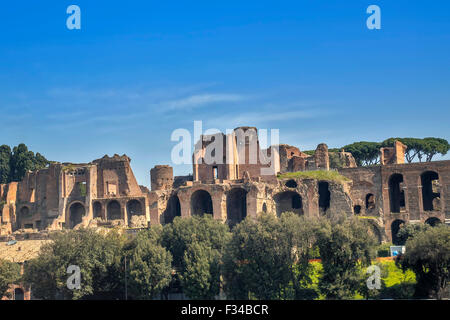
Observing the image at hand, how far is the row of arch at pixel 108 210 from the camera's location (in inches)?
2475

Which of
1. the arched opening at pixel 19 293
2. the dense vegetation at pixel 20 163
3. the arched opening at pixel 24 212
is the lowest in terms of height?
the arched opening at pixel 19 293

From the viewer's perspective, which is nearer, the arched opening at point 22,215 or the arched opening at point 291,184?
the arched opening at point 291,184

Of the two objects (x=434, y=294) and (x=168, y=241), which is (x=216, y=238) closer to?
(x=168, y=241)

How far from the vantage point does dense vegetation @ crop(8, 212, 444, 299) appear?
3831cm

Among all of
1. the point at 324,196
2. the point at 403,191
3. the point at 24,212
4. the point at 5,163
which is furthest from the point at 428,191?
the point at 5,163

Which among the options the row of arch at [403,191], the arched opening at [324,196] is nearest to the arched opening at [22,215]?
the arched opening at [324,196]

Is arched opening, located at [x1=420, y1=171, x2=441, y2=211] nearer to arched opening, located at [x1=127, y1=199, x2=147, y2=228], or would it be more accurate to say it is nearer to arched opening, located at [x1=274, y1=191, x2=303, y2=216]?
arched opening, located at [x1=274, y1=191, x2=303, y2=216]

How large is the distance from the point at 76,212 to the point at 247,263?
31.9m

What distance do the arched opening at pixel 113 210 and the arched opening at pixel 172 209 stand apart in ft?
19.5

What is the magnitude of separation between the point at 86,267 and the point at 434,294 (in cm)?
2283

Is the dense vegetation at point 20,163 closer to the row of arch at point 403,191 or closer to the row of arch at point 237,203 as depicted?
the row of arch at point 237,203

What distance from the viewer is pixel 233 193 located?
5966 centimetres
